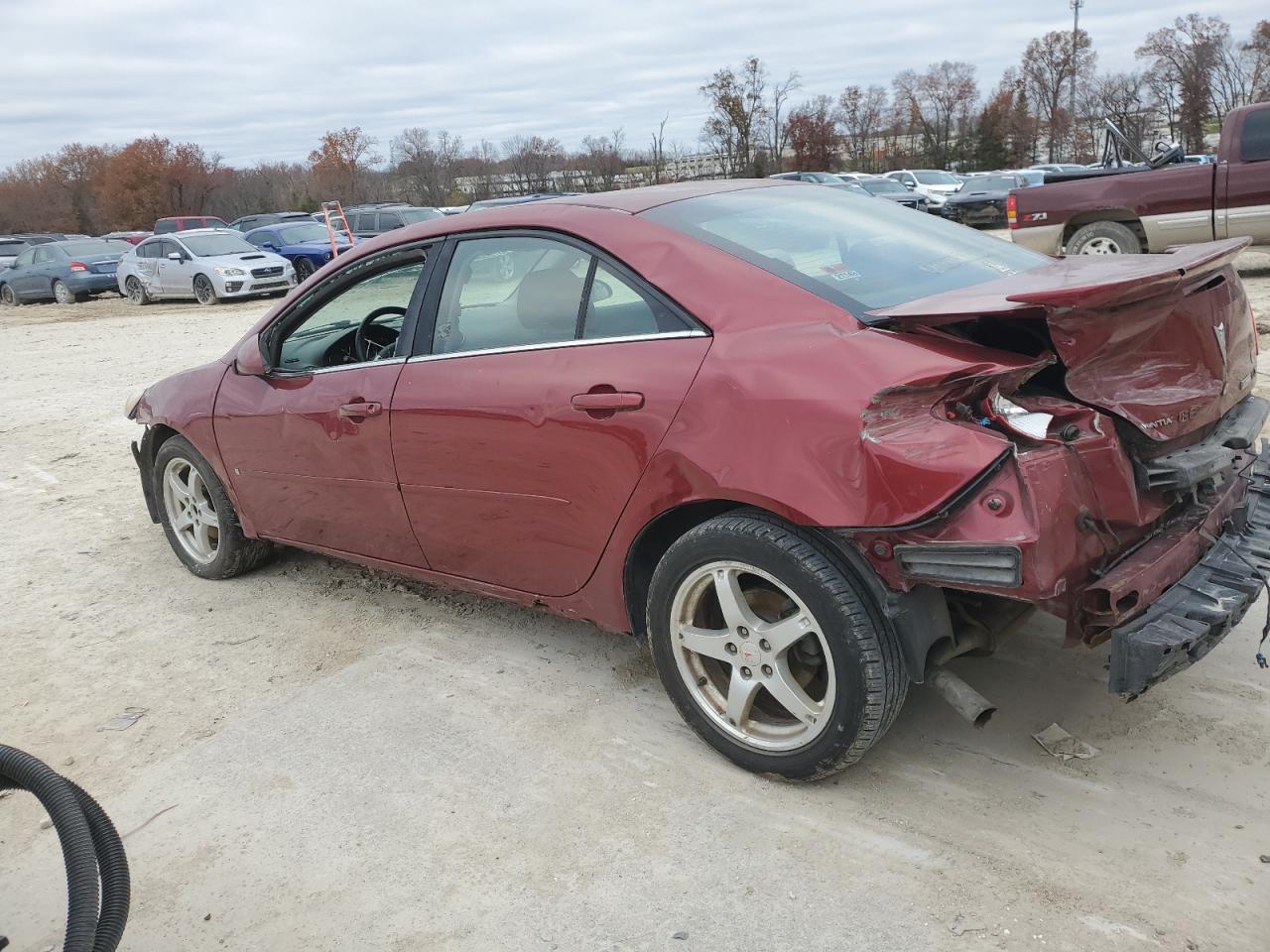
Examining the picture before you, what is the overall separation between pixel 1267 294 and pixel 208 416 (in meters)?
10.0

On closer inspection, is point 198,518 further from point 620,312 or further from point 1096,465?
point 1096,465

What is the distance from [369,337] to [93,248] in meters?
24.7

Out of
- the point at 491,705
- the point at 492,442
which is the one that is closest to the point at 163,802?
the point at 491,705

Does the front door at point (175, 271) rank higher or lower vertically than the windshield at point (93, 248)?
lower

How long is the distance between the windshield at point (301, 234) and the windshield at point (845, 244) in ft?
69.1

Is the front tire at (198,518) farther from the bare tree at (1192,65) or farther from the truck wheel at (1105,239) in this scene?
the bare tree at (1192,65)

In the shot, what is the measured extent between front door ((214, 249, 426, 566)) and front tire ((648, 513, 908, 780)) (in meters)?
1.33

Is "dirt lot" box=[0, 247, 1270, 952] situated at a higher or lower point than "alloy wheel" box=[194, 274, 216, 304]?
lower

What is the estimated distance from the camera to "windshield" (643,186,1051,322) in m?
3.01

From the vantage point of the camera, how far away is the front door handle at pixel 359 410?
3826 mm

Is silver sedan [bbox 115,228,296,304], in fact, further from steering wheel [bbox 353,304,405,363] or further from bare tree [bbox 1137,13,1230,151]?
bare tree [bbox 1137,13,1230,151]

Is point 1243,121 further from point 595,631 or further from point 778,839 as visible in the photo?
point 778,839

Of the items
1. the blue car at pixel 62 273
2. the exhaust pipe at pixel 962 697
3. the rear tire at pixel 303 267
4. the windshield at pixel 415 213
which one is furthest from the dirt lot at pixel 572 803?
the blue car at pixel 62 273

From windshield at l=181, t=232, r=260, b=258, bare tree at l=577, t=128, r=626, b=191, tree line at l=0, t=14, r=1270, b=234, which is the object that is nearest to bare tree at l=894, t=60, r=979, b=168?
tree line at l=0, t=14, r=1270, b=234
